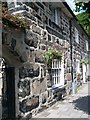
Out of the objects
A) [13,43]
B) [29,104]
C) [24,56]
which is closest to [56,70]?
[29,104]

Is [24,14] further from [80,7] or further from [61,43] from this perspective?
[61,43]

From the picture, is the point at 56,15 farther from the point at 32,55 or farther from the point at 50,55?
the point at 32,55

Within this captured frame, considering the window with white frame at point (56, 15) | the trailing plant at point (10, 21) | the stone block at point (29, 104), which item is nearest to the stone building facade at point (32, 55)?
the stone block at point (29, 104)

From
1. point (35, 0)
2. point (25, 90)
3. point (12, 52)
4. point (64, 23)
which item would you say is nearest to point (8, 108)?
point (25, 90)

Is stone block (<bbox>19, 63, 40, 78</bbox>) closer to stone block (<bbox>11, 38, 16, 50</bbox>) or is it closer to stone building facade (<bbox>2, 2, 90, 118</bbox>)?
stone building facade (<bbox>2, 2, 90, 118</bbox>)

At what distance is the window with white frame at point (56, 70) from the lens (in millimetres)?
10266

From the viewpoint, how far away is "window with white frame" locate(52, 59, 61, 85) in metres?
10.3

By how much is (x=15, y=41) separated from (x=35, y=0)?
2032 millimetres

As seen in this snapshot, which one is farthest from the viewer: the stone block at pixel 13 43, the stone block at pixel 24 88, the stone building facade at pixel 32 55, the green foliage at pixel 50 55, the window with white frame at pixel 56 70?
the window with white frame at pixel 56 70

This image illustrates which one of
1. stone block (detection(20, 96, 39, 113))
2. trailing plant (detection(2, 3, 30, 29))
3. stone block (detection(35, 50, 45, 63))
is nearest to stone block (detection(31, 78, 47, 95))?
stone block (detection(20, 96, 39, 113))

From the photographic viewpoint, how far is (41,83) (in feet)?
27.0

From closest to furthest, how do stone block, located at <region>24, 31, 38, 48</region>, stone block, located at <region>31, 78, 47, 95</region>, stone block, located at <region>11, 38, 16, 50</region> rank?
1. stone block, located at <region>11, 38, 16, 50</region>
2. stone block, located at <region>24, 31, 38, 48</region>
3. stone block, located at <region>31, 78, 47, 95</region>

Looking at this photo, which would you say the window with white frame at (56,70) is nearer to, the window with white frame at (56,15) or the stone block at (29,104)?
the window with white frame at (56,15)

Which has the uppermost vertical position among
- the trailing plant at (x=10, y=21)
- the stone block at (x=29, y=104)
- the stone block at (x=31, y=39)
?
the trailing plant at (x=10, y=21)
